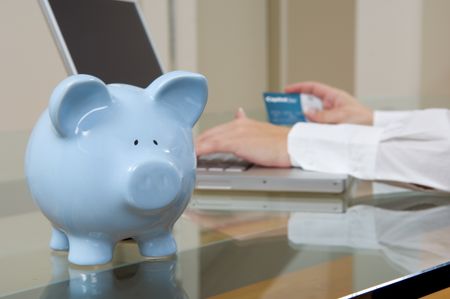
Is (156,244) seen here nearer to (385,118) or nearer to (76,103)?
(76,103)

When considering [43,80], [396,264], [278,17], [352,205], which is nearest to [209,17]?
[278,17]

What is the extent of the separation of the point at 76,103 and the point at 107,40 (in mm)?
386

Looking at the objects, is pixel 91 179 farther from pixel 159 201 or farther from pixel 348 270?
pixel 348 270

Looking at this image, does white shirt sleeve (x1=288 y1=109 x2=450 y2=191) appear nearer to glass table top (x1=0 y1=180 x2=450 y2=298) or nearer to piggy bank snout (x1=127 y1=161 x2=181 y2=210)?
glass table top (x1=0 y1=180 x2=450 y2=298)

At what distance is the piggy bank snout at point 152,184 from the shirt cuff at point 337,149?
43cm

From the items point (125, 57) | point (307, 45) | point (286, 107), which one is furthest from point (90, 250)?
point (307, 45)

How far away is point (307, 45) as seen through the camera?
109 inches

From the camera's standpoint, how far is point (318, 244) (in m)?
0.50

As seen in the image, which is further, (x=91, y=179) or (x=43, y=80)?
(x=43, y=80)

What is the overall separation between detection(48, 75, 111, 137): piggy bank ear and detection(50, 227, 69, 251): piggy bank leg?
0.32 feet

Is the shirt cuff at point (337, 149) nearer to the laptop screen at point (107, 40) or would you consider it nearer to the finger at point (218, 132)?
the finger at point (218, 132)

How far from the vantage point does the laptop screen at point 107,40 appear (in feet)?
2.24

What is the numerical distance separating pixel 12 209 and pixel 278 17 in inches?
92.0

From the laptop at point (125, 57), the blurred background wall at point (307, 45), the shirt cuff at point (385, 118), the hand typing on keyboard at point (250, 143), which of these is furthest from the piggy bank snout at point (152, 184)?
the blurred background wall at point (307, 45)
